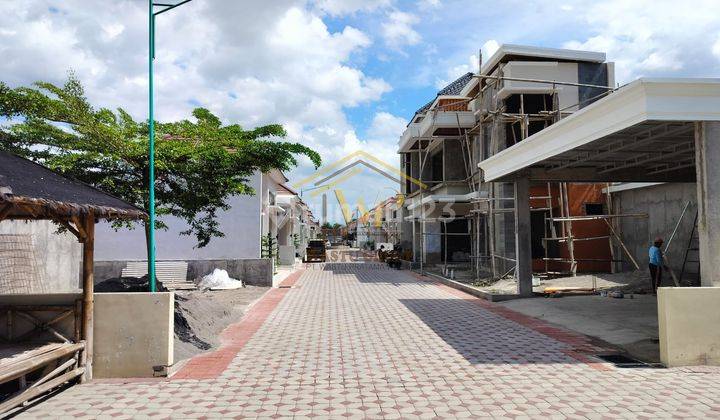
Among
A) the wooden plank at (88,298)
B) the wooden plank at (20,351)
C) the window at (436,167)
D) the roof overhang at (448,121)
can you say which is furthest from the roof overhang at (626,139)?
the window at (436,167)

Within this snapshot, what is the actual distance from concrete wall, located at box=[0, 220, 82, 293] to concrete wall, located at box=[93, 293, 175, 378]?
23.9 feet

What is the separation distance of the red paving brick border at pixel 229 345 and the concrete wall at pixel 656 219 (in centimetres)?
1200

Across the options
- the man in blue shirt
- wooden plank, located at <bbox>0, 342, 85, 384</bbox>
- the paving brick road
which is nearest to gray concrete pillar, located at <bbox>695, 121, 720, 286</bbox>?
the paving brick road

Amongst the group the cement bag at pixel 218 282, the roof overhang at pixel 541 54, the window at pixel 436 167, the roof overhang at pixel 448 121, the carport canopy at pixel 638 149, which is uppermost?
the roof overhang at pixel 541 54

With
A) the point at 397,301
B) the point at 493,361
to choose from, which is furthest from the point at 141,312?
the point at 397,301

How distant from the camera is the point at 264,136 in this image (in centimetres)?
1048

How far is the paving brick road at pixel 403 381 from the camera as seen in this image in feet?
17.0

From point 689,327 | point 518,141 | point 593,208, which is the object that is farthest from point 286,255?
point 689,327

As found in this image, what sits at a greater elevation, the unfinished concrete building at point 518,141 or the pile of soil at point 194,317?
the unfinished concrete building at point 518,141

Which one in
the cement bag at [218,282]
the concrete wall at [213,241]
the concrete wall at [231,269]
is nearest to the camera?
the cement bag at [218,282]

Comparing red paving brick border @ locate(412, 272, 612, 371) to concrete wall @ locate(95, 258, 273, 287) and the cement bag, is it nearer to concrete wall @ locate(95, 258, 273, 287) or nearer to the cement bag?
concrete wall @ locate(95, 258, 273, 287)

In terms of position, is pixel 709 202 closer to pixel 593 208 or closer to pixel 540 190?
pixel 540 190

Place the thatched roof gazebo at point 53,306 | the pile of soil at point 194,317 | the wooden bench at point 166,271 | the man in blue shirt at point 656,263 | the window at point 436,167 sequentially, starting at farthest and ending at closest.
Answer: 1. the window at point 436,167
2. the wooden bench at point 166,271
3. the man in blue shirt at point 656,263
4. the pile of soil at point 194,317
5. the thatched roof gazebo at point 53,306

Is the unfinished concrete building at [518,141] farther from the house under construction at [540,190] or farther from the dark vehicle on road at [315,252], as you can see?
the dark vehicle on road at [315,252]
